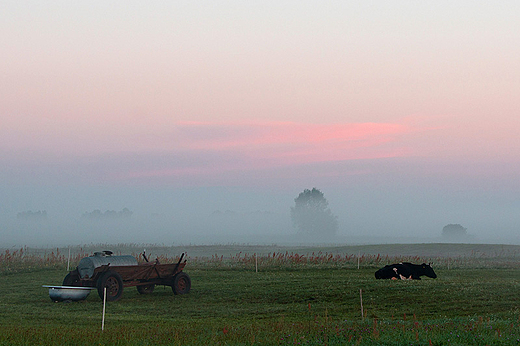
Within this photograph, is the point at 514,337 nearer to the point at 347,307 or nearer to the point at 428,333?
the point at 428,333

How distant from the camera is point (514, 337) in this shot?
14.1 m

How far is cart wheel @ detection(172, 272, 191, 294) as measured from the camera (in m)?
30.9

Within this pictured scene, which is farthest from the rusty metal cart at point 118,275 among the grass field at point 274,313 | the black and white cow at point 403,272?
the black and white cow at point 403,272

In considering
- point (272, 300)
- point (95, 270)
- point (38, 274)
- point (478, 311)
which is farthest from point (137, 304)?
point (38, 274)

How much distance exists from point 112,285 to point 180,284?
167 inches

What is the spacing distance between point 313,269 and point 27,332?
29867 millimetres

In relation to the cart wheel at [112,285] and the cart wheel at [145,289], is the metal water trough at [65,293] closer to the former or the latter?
the cart wheel at [112,285]

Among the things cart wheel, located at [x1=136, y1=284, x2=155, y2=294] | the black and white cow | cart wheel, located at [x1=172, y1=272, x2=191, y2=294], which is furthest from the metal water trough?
the black and white cow

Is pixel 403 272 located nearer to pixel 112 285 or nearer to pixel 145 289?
pixel 145 289

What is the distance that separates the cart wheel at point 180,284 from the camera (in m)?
30.9

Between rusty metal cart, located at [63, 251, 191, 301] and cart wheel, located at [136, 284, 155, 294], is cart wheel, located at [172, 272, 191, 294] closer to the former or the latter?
rusty metal cart, located at [63, 251, 191, 301]

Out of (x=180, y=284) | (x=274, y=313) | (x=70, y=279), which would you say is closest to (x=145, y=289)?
(x=180, y=284)

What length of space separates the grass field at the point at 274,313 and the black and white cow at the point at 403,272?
319 cm

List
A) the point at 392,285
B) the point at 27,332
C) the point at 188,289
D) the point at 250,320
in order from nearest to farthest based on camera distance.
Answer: the point at 27,332 → the point at 250,320 → the point at 392,285 → the point at 188,289
